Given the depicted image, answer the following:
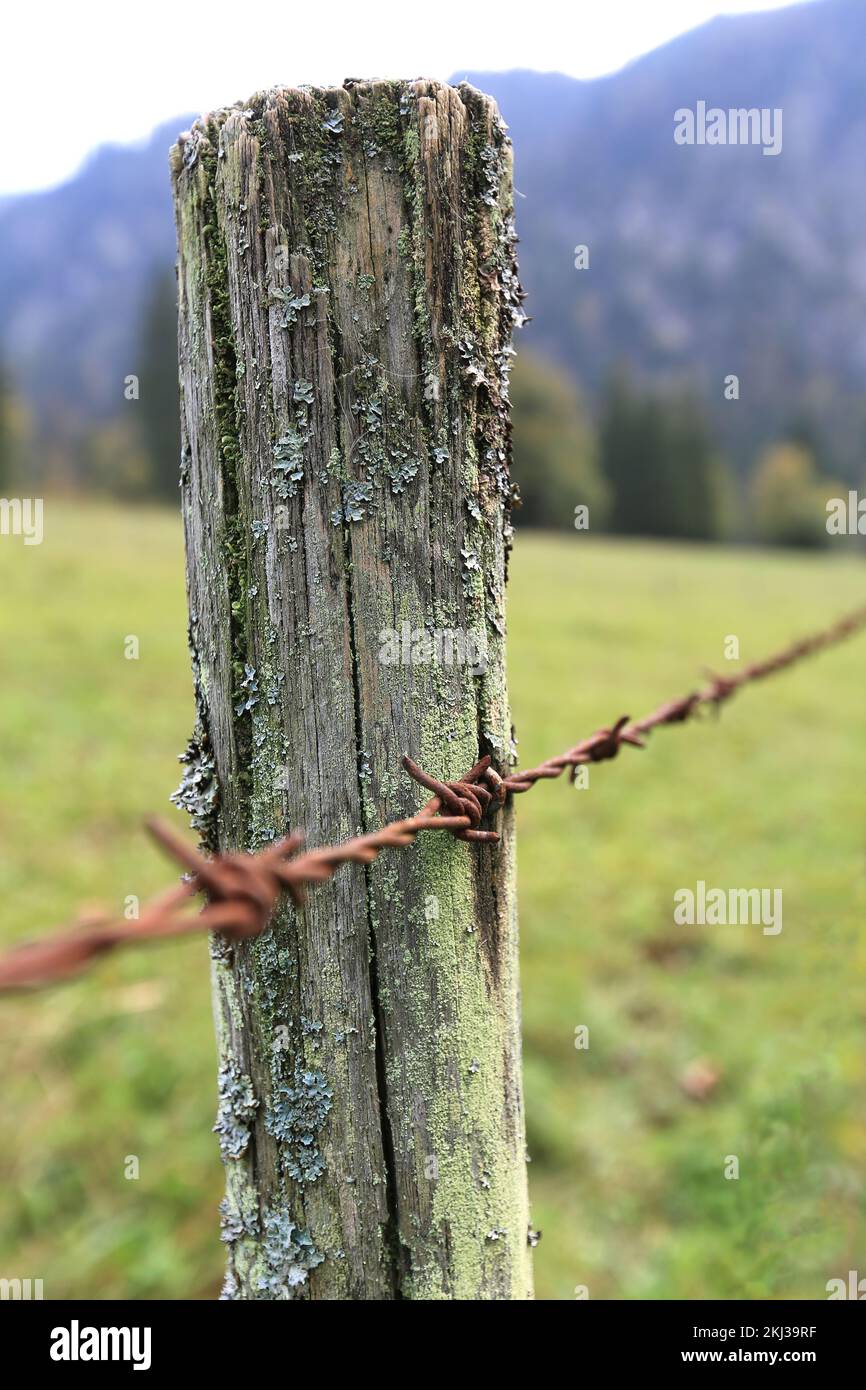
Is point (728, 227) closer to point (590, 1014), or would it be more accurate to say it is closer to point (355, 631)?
point (590, 1014)

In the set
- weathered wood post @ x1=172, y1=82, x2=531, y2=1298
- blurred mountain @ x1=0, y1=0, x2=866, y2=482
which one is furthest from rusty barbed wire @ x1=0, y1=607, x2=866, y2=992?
blurred mountain @ x1=0, y1=0, x2=866, y2=482

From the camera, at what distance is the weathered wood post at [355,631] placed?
4.03 feet

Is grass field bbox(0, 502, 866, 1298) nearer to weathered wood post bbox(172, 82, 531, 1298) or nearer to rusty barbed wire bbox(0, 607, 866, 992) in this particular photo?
weathered wood post bbox(172, 82, 531, 1298)

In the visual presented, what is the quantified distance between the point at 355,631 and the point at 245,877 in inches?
18.6

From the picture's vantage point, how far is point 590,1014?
4.64 m

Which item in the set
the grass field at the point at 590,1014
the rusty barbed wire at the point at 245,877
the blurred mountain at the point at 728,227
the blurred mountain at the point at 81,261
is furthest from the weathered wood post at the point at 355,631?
the blurred mountain at the point at 81,261

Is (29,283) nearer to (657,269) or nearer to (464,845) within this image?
(657,269)

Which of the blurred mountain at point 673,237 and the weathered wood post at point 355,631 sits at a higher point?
the blurred mountain at point 673,237

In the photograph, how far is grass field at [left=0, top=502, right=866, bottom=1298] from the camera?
317 centimetres

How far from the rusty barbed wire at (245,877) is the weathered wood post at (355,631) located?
0.14 feet

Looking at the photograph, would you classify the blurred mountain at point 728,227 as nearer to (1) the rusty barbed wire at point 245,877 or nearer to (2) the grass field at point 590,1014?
(2) the grass field at point 590,1014

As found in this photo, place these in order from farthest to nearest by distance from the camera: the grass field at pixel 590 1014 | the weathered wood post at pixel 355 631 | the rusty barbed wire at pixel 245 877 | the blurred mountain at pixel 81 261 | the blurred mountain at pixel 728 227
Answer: the blurred mountain at pixel 81 261 < the blurred mountain at pixel 728 227 < the grass field at pixel 590 1014 < the weathered wood post at pixel 355 631 < the rusty barbed wire at pixel 245 877

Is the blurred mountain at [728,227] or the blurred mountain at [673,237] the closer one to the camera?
the blurred mountain at [728,227]

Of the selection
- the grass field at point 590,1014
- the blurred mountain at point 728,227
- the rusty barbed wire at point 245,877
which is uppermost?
the blurred mountain at point 728,227
